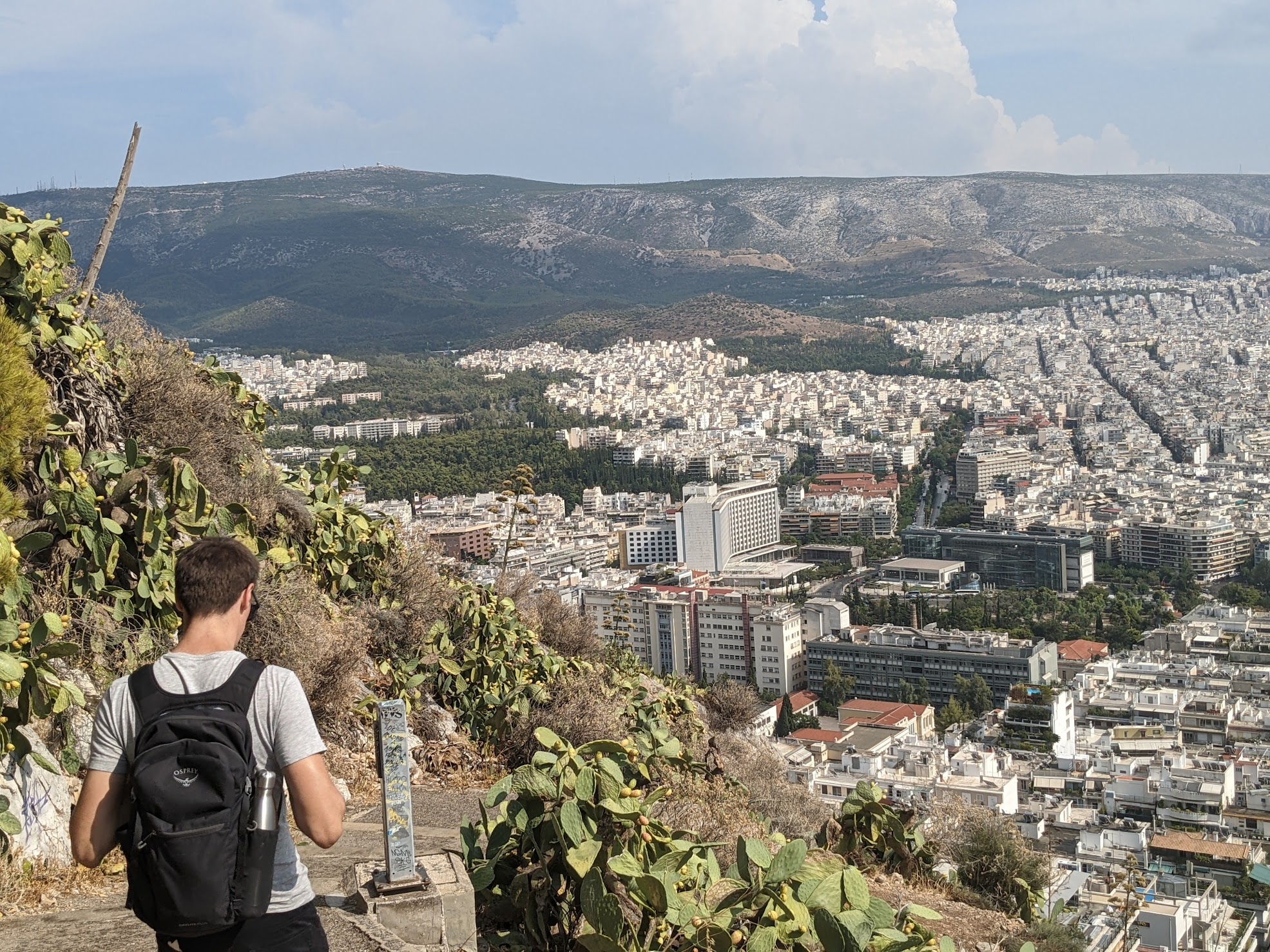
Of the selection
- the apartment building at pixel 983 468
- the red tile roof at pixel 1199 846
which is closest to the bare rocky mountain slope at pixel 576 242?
the apartment building at pixel 983 468

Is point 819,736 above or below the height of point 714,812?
below

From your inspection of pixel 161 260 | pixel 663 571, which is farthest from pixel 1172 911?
pixel 161 260

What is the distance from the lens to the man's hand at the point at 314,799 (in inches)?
58.2

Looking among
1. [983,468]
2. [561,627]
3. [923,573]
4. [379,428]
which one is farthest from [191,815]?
[983,468]

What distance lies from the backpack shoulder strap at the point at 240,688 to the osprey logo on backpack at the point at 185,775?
81 millimetres

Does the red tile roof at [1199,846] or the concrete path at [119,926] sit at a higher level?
the concrete path at [119,926]

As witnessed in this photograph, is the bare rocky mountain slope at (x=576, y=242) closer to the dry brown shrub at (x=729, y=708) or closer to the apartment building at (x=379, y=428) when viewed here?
the apartment building at (x=379, y=428)

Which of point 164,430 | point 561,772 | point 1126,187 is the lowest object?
point 561,772

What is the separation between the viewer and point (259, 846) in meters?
1.43

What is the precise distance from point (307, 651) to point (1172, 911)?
7.02m

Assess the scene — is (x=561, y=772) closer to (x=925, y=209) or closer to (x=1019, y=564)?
(x=1019, y=564)

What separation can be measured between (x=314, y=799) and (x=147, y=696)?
8.6 inches

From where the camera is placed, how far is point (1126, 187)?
113 meters

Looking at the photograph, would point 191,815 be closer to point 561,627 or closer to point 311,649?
point 311,649
